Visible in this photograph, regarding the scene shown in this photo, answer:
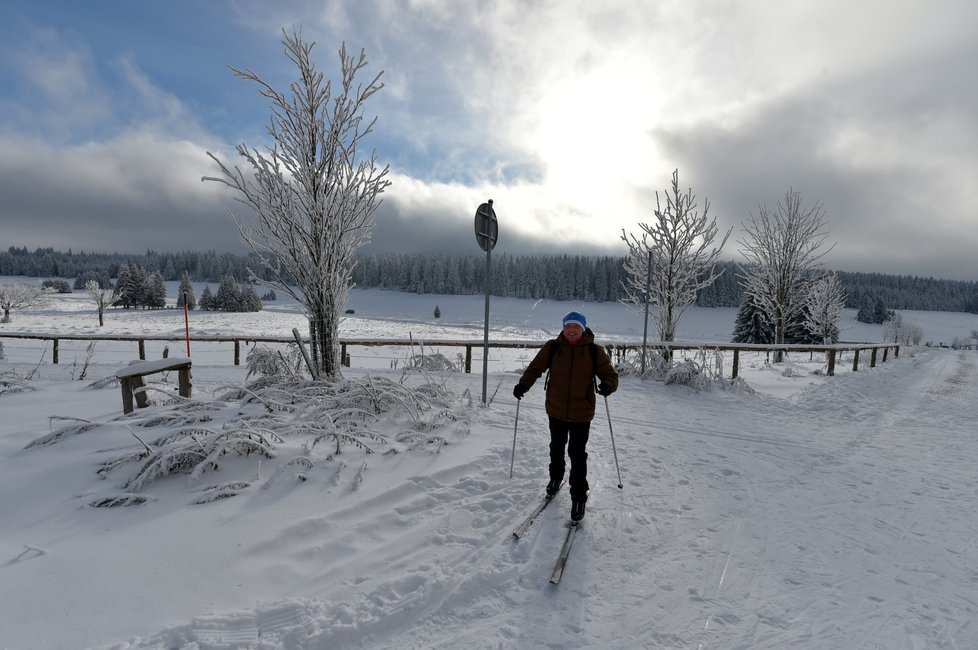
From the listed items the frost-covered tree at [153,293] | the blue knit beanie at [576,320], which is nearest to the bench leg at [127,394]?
the blue knit beanie at [576,320]

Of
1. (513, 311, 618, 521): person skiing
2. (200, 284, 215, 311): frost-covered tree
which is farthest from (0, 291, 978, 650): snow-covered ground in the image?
(200, 284, 215, 311): frost-covered tree

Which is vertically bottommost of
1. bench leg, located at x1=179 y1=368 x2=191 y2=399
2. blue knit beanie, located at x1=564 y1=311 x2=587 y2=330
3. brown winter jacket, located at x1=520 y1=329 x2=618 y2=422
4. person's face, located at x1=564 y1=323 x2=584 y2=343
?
bench leg, located at x1=179 y1=368 x2=191 y2=399

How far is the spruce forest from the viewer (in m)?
86.2

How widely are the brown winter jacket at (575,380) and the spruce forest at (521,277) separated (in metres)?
72.5

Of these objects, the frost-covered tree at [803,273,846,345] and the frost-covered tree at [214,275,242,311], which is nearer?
the frost-covered tree at [803,273,846,345]

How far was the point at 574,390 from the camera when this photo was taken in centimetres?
398

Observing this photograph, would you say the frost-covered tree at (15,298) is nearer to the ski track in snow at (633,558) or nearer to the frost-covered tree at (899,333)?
the ski track in snow at (633,558)

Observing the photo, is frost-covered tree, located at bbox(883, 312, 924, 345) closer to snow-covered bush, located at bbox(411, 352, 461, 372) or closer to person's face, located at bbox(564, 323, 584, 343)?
snow-covered bush, located at bbox(411, 352, 461, 372)

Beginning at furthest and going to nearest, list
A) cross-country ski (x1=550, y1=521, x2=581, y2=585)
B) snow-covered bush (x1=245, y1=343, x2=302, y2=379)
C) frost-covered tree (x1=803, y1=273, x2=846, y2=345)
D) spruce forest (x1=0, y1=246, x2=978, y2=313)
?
spruce forest (x1=0, y1=246, x2=978, y2=313) < frost-covered tree (x1=803, y1=273, x2=846, y2=345) < snow-covered bush (x1=245, y1=343, x2=302, y2=379) < cross-country ski (x1=550, y1=521, x2=581, y2=585)

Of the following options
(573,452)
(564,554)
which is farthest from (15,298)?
(564,554)

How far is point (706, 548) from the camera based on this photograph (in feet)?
11.2

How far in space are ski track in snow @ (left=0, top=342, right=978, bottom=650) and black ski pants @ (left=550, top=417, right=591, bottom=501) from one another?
0.26 metres

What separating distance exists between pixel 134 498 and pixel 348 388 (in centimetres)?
292

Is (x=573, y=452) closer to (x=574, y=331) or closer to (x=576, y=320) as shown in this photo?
(x=574, y=331)
